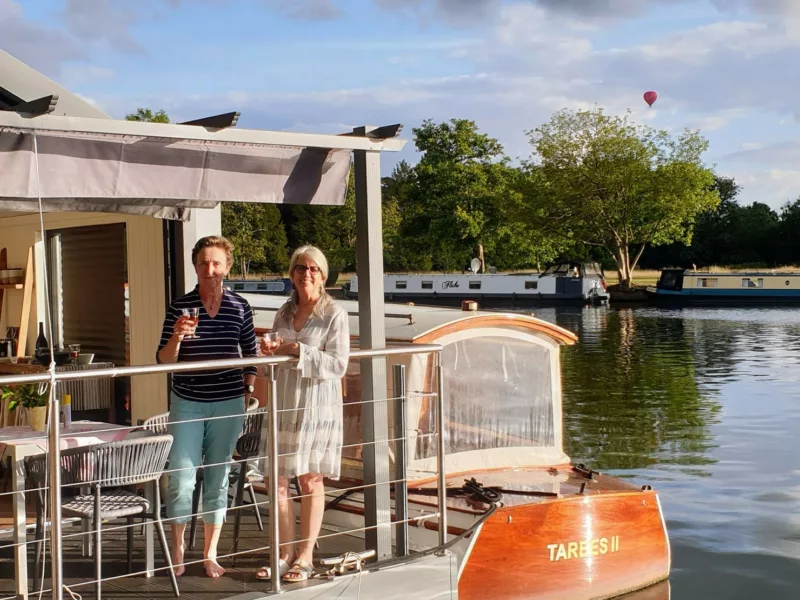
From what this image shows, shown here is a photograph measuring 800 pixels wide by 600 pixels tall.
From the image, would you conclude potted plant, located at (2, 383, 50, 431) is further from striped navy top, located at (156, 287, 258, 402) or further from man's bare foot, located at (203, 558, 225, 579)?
man's bare foot, located at (203, 558, 225, 579)

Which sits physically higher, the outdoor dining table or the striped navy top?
the striped navy top

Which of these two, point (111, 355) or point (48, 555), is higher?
point (111, 355)

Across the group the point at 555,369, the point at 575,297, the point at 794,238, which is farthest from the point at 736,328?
the point at 794,238

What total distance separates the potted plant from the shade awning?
4.85ft

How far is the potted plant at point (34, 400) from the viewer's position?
6371 millimetres

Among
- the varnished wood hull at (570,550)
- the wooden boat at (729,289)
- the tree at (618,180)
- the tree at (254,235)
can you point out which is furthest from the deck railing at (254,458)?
the tree at (618,180)

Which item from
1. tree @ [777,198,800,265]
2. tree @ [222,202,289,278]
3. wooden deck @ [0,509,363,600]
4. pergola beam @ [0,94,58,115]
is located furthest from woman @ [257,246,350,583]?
tree @ [777,198,800,265]

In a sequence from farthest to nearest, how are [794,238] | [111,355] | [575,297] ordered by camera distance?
[794,238]
[575,297]
[111,355]

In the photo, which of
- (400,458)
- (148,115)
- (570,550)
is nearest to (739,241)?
(148,115)

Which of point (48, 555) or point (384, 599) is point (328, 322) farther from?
point (48, 555)

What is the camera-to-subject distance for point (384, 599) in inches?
228

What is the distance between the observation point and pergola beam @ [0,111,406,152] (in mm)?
4895

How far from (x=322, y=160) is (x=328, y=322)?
0.93 meters

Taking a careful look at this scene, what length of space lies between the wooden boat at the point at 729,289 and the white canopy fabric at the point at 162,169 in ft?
150
